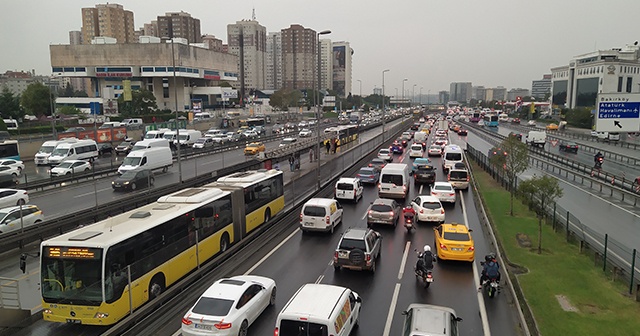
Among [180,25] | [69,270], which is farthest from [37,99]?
[180,25]

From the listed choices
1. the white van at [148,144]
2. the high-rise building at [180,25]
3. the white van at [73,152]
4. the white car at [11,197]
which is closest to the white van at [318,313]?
the white car at [11,197]

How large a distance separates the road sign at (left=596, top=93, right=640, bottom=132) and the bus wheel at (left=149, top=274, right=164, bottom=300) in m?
17.3

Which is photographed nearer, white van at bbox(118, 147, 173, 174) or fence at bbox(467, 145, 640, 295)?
fence at bbox(467, 145, 640, 295)

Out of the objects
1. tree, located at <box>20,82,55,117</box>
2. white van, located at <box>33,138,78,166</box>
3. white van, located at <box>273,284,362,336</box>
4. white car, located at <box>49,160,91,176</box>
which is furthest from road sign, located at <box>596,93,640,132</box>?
tree, located at <box>20,82,55,117</box>

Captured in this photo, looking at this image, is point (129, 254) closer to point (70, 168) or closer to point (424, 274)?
point (424, 274)

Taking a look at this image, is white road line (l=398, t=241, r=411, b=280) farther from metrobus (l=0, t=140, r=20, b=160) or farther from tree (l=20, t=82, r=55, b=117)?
tree (l=20, t=82, r=55, b=117)

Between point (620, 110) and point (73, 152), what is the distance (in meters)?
44.4

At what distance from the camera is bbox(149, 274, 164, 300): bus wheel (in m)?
13.8

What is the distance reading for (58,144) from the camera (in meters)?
45.4

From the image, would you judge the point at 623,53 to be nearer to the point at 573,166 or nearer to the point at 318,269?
the point at 573,166

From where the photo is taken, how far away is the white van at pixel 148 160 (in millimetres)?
37062

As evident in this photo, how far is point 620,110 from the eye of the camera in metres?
17.8

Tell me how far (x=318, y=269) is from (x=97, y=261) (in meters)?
8.00

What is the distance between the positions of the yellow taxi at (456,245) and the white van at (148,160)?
2769 cm
